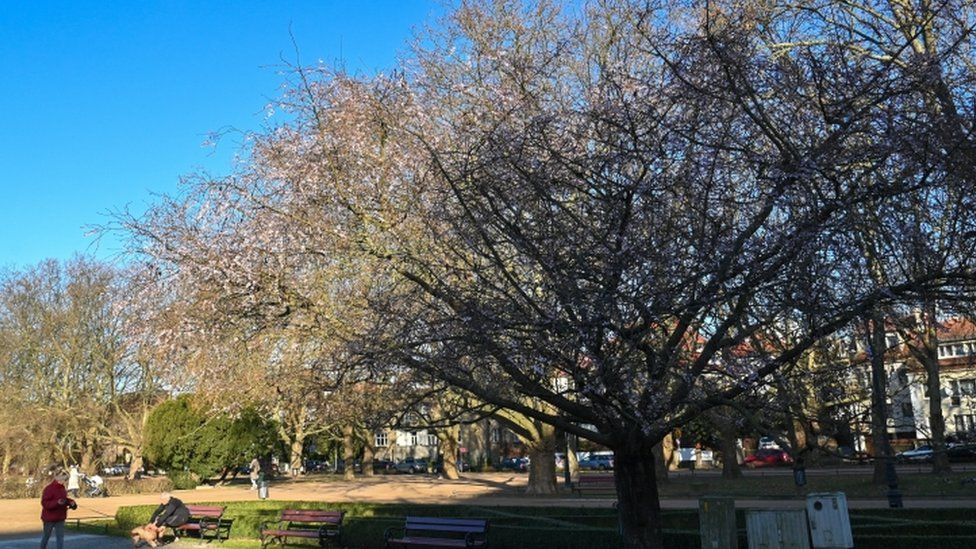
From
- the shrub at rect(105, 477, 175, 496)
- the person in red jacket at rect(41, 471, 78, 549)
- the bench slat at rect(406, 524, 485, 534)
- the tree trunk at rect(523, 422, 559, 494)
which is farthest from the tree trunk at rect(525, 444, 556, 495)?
the shrub at rect(105, 477, 175, 496)

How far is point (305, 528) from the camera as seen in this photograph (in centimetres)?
1566

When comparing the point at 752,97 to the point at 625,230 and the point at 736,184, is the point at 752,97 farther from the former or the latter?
the point at 625,230

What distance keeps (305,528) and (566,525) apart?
5312mm

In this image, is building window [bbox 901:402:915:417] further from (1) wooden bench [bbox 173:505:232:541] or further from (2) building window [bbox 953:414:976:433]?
(1) wooden bench [bbox 173:505:232:541]

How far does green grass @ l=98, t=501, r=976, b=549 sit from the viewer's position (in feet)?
37.2

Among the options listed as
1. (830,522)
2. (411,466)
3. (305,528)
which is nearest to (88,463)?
(411,466)

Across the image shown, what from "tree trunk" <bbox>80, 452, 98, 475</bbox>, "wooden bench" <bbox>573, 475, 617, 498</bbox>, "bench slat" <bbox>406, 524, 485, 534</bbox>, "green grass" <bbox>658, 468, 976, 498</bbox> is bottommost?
"green grass" <bbox>658, 468, 976, 498</bbox>

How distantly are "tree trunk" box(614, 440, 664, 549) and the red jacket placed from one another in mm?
9618

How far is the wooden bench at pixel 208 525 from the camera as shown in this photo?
55.0ft

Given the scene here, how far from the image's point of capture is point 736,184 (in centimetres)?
775

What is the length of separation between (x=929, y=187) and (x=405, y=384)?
19.1 feet

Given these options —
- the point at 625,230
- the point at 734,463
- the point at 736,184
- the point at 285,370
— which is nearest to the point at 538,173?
the point at 625,230

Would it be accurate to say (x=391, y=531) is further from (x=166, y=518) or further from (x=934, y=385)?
(x=934, y=385)

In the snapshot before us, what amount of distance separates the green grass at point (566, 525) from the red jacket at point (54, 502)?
318cm
